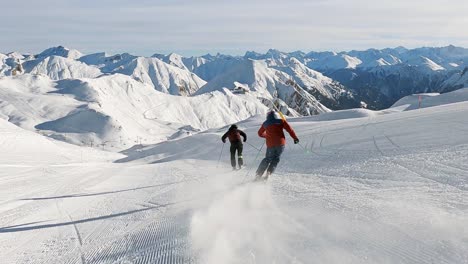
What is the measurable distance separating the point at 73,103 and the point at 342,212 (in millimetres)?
165008

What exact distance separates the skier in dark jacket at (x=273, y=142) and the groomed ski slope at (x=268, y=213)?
18.5 inches

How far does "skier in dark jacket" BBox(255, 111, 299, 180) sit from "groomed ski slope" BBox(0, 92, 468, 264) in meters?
0.47

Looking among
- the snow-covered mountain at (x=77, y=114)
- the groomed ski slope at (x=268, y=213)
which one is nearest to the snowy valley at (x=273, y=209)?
the groomed ski slope at (x=268, y=213)

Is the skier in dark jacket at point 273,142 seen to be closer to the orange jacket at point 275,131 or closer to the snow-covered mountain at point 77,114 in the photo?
the orange jacket at point 275,131

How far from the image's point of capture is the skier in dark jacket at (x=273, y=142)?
36.9 ft

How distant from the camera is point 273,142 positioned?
1129 centimetres

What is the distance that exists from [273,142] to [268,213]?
150 inches

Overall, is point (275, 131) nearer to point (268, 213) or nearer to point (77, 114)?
point (268, 213)

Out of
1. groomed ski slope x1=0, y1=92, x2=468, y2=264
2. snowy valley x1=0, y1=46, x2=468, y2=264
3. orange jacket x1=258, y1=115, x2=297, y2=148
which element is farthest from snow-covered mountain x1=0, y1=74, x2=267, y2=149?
orange jacket x1=258, y1=115, x2=297, y2=148

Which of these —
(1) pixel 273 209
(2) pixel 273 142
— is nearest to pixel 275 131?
(2) pixel 273 142

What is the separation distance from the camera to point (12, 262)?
21.0 ft

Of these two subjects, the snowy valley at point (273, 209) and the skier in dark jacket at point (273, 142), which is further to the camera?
the skier in dark jacket at point (273, 142)

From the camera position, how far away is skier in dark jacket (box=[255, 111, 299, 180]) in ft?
36.9

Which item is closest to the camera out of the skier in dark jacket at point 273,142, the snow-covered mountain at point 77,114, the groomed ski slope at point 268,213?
the groomed ski slope at point 268,213
